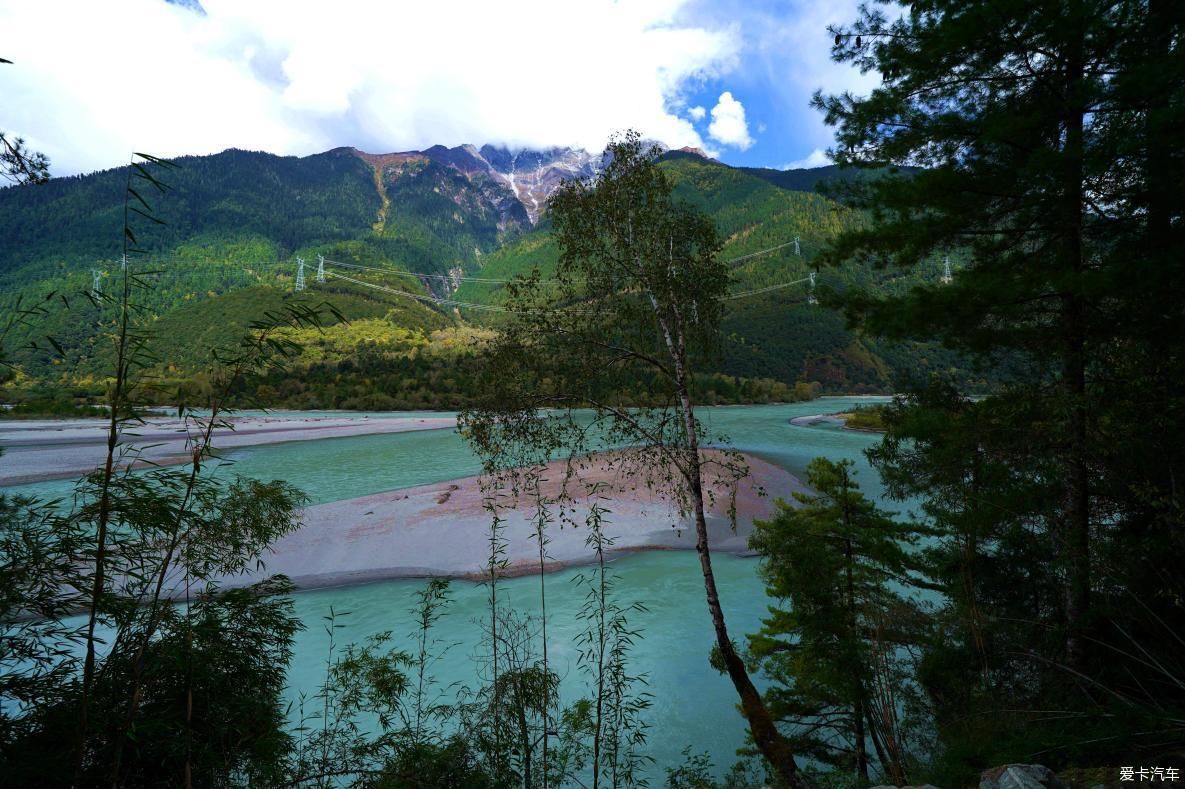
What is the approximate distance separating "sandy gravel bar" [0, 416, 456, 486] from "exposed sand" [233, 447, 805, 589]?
255 inches

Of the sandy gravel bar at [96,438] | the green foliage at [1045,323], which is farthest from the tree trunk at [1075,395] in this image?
the sandy gravel bar at [96,438]

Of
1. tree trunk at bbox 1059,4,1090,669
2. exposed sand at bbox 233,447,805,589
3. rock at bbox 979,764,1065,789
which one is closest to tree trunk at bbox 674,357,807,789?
tree trunk at bbox 1059,4,1090,669

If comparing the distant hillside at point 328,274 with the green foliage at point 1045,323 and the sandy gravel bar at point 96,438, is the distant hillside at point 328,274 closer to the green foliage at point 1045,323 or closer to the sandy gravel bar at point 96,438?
the sandy gravel bar at point 96,438

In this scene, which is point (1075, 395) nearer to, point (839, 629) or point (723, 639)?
point (839, 629)

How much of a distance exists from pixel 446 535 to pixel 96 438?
43898mm

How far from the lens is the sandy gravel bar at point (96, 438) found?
30.1m

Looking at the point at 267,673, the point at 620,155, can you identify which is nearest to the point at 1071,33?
the point at 620,155

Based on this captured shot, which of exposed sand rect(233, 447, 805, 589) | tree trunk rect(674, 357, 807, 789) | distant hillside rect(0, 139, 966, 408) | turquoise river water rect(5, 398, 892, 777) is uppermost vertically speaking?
distant hillside rect(0, 139, 966, 408)

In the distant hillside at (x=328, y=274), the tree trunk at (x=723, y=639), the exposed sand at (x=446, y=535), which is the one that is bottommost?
the exposed sand at (x=446, y=535)

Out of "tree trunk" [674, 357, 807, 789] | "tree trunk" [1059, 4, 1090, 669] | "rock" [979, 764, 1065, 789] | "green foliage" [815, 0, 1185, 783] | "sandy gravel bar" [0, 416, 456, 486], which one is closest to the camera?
"rock" [979, 764, 1065, 789]

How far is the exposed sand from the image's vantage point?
16766 mm

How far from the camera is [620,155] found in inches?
336

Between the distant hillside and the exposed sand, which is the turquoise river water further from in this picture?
the distant hillside

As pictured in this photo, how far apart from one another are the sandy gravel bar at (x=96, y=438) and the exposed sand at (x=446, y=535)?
21.3ft
